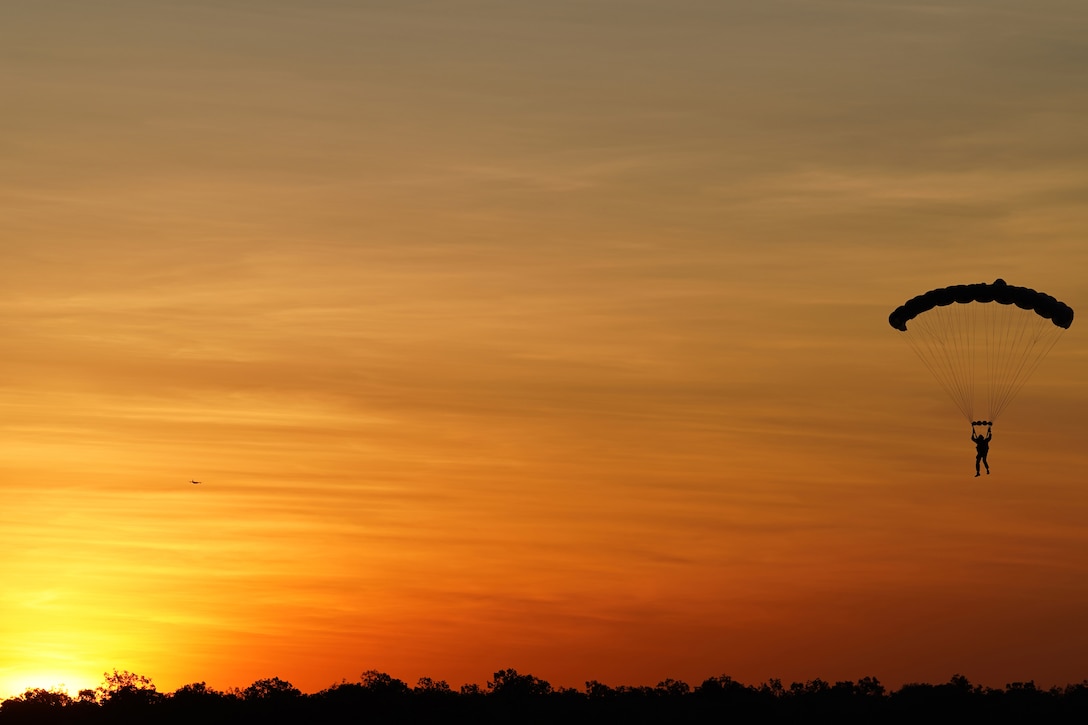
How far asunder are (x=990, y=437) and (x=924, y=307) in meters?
7.41

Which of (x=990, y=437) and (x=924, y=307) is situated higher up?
(x=924, y=307)

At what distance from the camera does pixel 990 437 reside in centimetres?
10419

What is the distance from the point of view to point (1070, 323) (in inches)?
3991

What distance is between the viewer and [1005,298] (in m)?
103

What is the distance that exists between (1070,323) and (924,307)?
7.89 meters

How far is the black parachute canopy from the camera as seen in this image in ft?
333

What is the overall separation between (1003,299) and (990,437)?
697cm

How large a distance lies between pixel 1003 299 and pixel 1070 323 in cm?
346

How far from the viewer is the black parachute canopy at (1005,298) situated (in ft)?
333

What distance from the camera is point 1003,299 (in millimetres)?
102750

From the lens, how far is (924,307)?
106188mm
